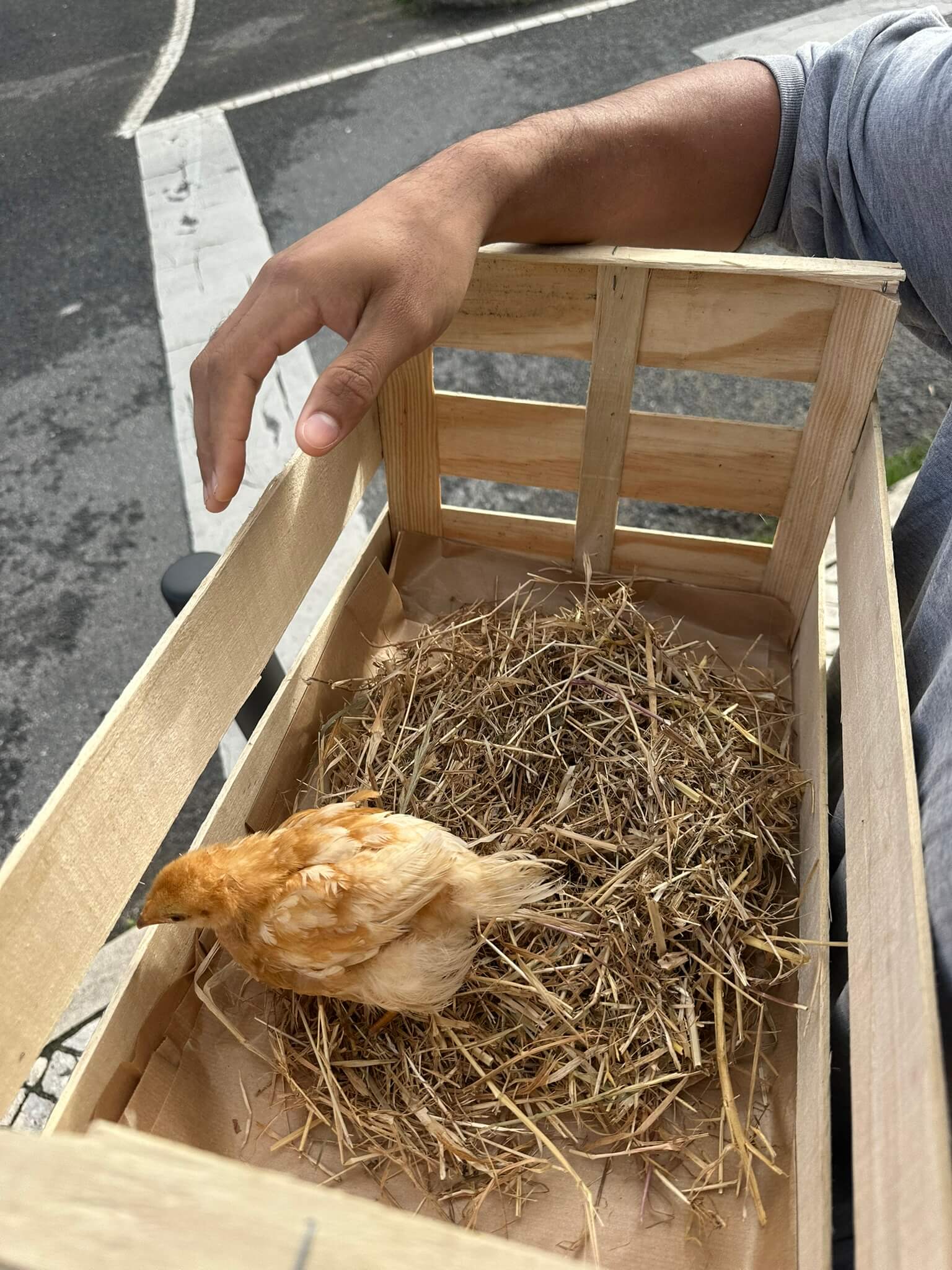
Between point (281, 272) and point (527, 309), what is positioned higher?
point (281, 272)

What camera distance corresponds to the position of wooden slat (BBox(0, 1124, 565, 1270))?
1.52ft

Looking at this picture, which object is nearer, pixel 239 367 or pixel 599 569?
pixel 239 367

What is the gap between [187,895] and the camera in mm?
1050

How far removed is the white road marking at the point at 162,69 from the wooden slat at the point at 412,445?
12.1 ft

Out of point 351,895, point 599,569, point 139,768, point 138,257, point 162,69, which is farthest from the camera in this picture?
point 162,69

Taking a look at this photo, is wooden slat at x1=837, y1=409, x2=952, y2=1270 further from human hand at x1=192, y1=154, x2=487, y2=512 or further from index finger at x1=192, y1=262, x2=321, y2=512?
index finger at x1=192, y1=262, x2=321, y2=512

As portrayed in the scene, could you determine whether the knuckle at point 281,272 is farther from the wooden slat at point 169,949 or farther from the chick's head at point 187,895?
the chick's head at point 187,895

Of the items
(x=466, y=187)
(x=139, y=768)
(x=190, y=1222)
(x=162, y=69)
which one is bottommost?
(x=162, y=69)

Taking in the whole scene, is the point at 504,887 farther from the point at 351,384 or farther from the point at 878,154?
the point at 878,154

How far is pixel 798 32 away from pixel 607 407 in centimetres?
415

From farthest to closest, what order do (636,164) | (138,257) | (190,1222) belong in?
(138,257) < (636,164) < (190,1222)

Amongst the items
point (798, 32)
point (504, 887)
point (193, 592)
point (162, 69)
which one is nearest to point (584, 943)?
point (504, 887)

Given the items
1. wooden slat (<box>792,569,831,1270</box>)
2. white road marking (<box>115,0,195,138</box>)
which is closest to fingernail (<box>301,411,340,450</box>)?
wooden slat (<box>792,569,831,1270</box>)

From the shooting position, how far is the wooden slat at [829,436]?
1.21 m
